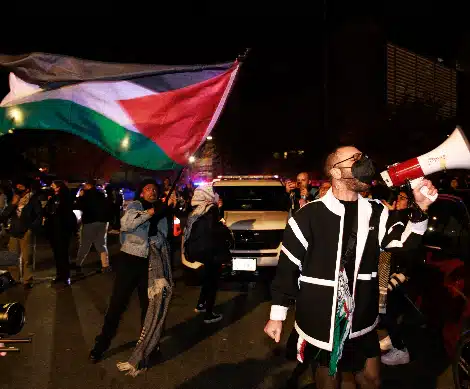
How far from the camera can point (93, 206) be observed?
941 cm

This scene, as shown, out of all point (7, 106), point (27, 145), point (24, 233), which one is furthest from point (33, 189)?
point (27, 145)

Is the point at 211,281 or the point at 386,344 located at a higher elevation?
the point at 211,281

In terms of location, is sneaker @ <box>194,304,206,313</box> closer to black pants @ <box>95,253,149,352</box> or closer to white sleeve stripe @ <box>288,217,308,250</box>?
black pants @ <box>95,253,149,352</box>

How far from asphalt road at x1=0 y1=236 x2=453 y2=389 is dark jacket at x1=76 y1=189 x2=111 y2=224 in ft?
6.07

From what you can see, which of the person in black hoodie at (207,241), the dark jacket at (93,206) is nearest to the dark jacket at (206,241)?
the person in black hoodie at (207,241)

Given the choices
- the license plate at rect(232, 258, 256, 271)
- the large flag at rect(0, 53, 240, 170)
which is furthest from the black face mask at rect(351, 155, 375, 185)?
the license plate at rect(232, 258, 256, 271)

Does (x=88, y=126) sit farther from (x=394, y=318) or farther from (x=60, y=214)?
(x=60, y=214)

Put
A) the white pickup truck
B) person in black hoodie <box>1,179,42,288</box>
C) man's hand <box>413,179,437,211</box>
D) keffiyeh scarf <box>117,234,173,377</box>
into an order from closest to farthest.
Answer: man's hand <box>413,179,437,211</box>
keffiyeh scarf <box>117,234,173,377</box>
person in black hoodie <box>1,179,42,288</box>
the white pickup truck

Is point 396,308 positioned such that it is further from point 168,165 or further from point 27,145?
point 27,145

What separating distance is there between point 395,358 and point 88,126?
385 cm

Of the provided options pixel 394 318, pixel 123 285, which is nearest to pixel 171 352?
pixel 123 285

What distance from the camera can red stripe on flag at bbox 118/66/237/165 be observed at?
4211 millimetres

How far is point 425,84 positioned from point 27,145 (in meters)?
24.0

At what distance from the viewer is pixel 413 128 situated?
24.7 metres
